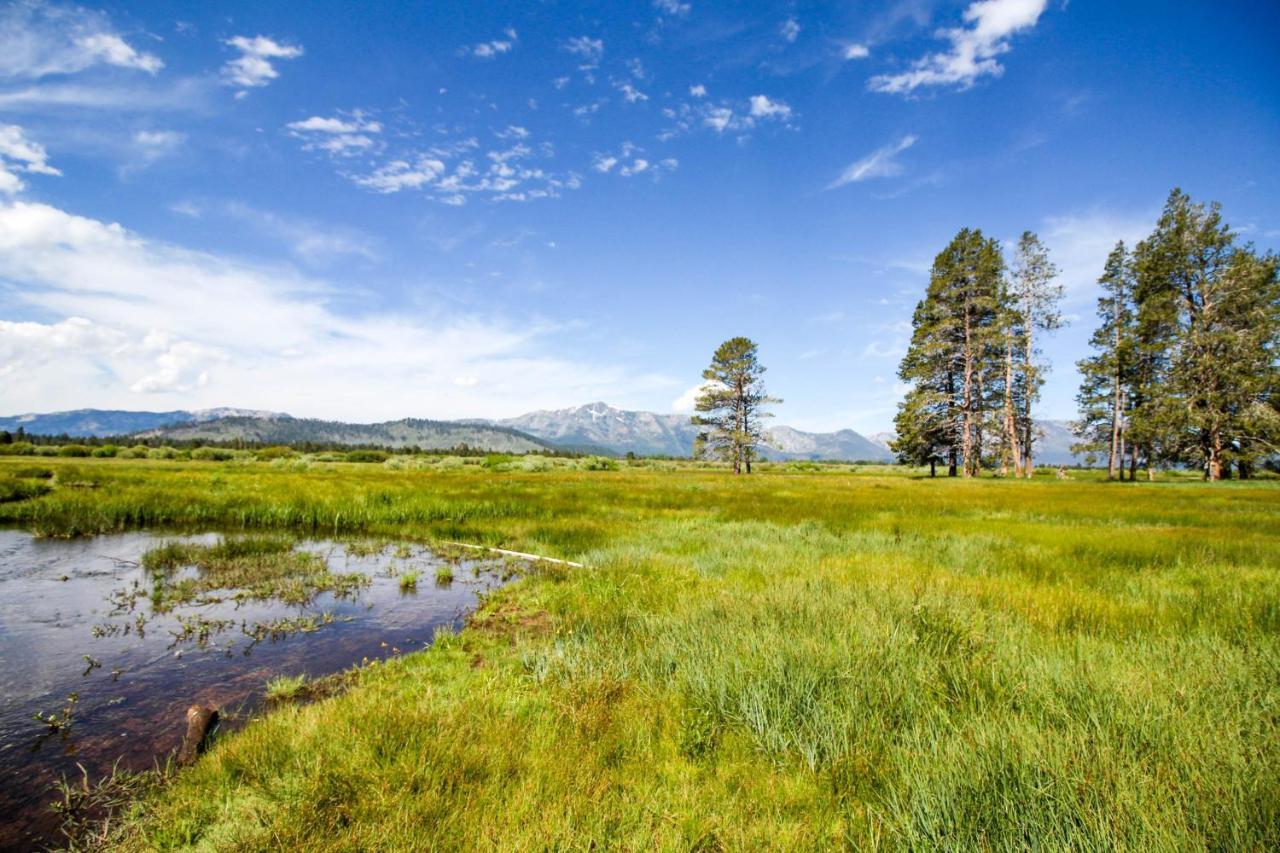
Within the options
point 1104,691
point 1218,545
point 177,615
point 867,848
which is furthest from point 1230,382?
point 177,615

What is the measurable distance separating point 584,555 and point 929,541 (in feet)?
27.1

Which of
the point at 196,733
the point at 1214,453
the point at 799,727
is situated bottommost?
the point at 196,733

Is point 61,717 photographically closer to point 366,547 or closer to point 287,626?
point 287,626

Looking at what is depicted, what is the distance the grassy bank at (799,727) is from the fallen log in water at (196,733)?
50cm

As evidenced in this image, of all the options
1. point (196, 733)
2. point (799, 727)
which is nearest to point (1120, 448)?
point (799, 727)

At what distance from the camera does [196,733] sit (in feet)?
12.9

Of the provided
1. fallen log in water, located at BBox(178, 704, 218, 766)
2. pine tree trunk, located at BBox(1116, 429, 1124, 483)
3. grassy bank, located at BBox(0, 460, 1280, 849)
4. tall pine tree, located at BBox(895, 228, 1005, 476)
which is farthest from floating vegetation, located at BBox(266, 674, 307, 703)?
pine tree trunk, located at BBox(1116, 429, 1124, 483)

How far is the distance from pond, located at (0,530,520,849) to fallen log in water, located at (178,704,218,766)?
168 millimetres

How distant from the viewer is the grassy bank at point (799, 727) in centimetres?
248

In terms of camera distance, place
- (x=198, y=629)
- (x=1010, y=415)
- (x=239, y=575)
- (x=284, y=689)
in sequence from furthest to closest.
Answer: (x=1010, y=415)
(x=239, y=575)
(x=198, y=629)
(x=284, y=689)

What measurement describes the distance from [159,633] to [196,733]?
3962 millimetres

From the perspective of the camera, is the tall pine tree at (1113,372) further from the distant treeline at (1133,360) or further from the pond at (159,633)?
the pond at (159,633)

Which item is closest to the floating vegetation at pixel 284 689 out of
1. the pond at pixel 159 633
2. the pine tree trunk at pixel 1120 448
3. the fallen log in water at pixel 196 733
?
the pond at pixel 159 633

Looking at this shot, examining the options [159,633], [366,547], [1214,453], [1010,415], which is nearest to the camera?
[159,633]
